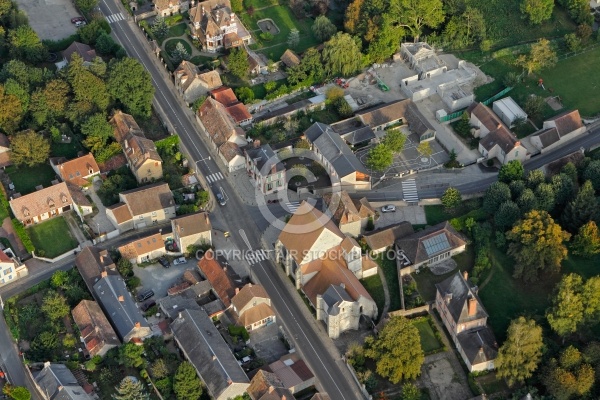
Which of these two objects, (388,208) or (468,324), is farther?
(388,208)

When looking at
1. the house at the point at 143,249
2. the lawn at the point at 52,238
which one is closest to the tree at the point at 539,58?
the house at the point at 143,249

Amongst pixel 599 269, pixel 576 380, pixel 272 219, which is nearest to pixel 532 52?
pixel 599 269

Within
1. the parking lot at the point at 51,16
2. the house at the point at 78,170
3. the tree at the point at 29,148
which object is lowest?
the house at the point at 78,170

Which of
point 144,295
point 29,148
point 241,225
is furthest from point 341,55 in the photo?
point 144,295

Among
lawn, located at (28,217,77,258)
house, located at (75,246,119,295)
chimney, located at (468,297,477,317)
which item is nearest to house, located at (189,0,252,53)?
lawn, located at (28,217,77,258)

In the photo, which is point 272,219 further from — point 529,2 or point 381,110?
point 529,2

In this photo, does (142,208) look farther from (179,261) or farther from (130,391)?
(130,391)

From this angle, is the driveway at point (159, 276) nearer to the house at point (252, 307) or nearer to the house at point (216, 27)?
the house at point (252, 307)
